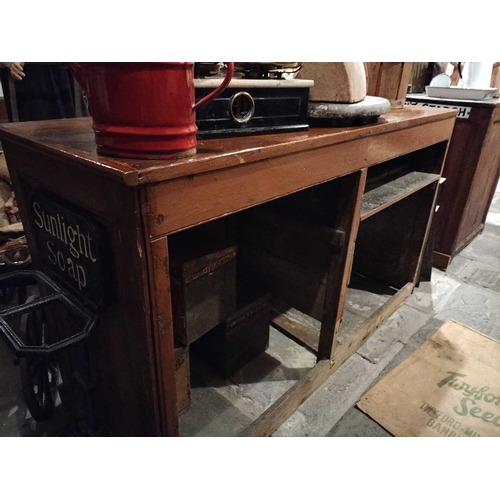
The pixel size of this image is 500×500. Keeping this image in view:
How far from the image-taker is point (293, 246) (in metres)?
1.55

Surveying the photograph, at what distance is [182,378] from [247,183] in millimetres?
790

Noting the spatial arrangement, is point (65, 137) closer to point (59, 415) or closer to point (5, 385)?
point (59, 415)

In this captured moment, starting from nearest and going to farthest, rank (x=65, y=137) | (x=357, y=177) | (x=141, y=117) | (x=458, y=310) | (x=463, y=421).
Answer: (x=141, y=117) → (x=65, y=137) → (x=357, y=177) → (x=463, y=421) → (x=458, y=310)

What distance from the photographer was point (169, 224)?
0.74m

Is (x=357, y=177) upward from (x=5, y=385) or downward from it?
upward

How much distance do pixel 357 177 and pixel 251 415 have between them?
3.03 ft

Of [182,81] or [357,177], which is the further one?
[357,177]

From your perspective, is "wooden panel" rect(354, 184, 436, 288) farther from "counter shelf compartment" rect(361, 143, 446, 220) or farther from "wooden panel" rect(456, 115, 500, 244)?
"wooden panel" rect(456, 115, 500, 244)

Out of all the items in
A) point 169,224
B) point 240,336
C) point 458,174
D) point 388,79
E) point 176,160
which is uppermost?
point 388,79

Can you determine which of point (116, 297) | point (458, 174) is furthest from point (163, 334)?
point (458, 174)

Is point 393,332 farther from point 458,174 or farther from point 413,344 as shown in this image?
point 458,174

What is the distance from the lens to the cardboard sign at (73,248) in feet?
2.72

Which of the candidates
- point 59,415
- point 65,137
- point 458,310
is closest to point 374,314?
point 458,310

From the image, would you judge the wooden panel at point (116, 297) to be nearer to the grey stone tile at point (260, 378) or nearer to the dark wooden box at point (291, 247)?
the grey stone tile at point (260, 378)
